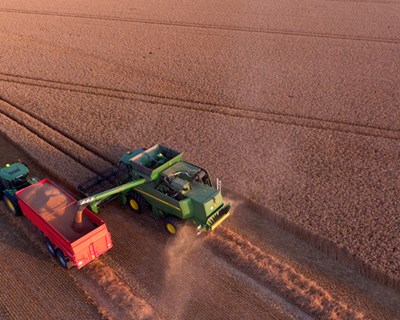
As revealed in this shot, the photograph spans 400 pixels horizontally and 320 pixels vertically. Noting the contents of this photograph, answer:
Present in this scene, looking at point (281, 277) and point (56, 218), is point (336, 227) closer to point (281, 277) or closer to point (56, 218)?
point (281, 277)

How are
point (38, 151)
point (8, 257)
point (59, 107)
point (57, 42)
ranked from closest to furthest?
point (8, 257), point (38, 151), point (59, 107), point (57, 42)

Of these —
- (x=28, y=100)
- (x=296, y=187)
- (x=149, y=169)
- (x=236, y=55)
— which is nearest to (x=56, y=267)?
(x=149, y=169)

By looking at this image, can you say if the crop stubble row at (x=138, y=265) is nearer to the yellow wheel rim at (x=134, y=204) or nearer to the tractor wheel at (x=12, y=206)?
the yellow wheel rim at (x=134, y=204)

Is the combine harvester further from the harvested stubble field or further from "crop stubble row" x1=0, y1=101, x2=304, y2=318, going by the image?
the harvested stubble field

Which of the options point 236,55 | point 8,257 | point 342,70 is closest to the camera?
point 8,257

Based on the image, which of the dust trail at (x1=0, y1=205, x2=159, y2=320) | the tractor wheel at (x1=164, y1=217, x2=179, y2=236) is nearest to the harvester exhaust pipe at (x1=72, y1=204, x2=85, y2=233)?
the dust trail at (x1=0, y1=205, x2=159, y2=320)

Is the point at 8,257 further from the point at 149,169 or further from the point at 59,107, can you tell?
the point at 59,107

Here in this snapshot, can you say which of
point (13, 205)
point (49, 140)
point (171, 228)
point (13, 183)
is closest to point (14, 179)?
point (13, 183)
